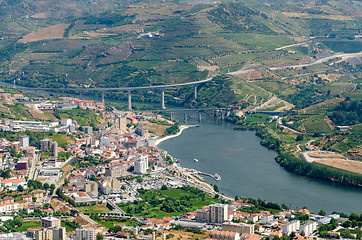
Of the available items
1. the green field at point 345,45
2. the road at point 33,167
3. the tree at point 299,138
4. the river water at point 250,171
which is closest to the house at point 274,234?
the river water at point 250,171

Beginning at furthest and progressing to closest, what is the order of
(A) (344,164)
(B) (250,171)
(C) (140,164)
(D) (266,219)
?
(A) (344,164) < (B) (250,171) < (C) (140,164) < (D) (266,219)

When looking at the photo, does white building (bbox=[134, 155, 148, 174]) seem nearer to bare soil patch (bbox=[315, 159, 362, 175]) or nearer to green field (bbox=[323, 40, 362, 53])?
bare soil patch (bbox=[315, 159, 362, 175])

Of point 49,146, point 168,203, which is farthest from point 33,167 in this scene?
point 168,203

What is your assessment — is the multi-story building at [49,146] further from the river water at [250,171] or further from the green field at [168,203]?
the green field at [168,203]

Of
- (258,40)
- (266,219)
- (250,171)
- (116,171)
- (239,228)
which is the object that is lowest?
(250,171)

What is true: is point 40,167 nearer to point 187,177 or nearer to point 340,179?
point 187,177

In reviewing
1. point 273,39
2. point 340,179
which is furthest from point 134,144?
Result: point 273,39

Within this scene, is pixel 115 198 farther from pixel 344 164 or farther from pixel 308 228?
pixel 344 164
